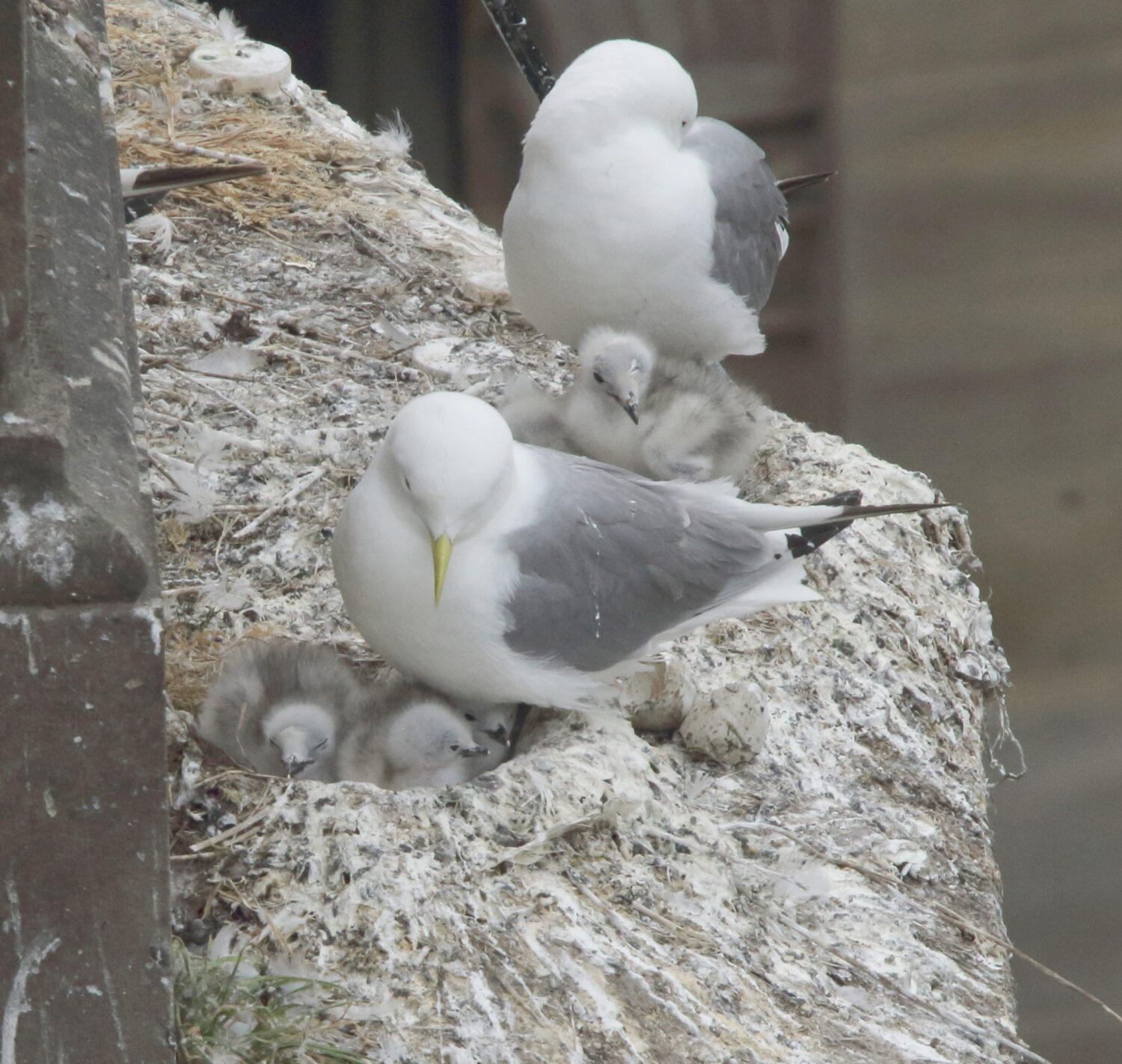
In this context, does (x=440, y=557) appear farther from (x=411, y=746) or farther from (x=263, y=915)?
(x=263, y=915)

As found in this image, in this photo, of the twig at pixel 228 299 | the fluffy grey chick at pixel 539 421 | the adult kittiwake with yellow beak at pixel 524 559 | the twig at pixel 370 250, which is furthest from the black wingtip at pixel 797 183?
the adult kittiwake with yellow beak at pixel 524 559

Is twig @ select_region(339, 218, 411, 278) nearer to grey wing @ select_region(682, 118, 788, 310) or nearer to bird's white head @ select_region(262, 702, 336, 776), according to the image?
grey wing @ select_region(682, 118, 788, 310)

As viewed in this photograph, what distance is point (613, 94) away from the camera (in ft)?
10.2

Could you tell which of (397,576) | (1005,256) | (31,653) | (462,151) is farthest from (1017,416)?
(31,653)

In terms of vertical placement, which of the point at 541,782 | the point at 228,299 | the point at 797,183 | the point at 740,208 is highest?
the point at 797,183

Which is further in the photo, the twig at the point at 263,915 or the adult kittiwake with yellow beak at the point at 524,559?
the adult kittiwake with yellow beak at the point at 524,559

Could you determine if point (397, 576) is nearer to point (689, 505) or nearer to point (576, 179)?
point (689, 505)

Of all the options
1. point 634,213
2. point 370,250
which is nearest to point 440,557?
point 634,213

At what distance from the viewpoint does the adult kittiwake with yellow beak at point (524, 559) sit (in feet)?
7.88

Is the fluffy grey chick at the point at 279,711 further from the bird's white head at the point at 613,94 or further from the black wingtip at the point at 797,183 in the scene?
the black wingtip at the point at 797,183

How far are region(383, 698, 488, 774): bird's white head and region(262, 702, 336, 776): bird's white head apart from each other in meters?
0.10

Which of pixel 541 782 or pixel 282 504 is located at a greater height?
pixel 282 504

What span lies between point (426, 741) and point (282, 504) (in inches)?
30.2

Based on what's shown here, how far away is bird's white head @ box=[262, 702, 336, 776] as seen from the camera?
7.92 ft
